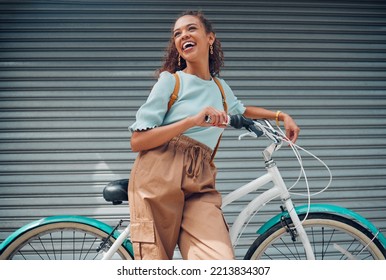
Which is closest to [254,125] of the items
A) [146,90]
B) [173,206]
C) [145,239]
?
[173,206]

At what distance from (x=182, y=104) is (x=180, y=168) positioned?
0.34 m

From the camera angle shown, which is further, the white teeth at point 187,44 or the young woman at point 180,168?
the white teeth at point 187,44

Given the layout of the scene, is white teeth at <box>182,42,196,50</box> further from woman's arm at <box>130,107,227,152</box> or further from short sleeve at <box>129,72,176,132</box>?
woman's arm at <box>130,107,227,152</box>

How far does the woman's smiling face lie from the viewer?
247cm

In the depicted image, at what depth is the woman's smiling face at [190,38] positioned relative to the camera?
2.47 meters

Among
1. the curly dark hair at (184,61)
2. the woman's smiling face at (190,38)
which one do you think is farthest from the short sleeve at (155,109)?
the curly dark hair at (184,61)

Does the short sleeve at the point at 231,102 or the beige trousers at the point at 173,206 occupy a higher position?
the short sleeve at the point at 231,102

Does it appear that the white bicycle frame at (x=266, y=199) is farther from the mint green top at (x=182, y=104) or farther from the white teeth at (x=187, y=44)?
the white teeth at (x=187, y=44)

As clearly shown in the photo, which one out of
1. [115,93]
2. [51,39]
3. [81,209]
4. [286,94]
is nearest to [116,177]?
[81,209]

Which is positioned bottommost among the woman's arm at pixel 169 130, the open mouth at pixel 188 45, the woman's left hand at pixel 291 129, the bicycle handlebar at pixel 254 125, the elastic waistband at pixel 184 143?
the woman's arm at pixel 169 130

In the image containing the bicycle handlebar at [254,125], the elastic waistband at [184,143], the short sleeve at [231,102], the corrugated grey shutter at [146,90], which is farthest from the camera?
the corrugated grey shutter at [146,90]

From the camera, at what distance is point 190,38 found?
248 centimetres

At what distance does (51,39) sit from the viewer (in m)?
4.65
